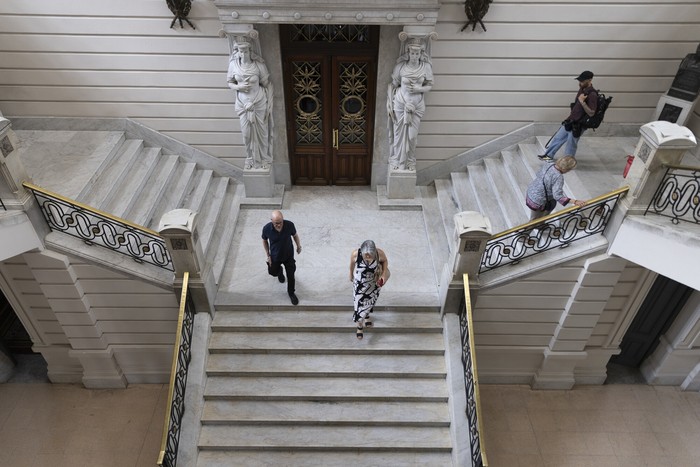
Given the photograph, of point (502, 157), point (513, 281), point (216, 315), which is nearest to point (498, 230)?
point (513, 281)

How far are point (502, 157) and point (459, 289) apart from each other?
9.60 feet

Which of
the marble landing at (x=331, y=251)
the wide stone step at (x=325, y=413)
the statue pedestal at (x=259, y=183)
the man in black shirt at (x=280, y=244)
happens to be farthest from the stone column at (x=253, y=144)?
the wide stone step at (x=325, y=413)

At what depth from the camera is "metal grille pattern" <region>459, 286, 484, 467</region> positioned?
20.3 ft

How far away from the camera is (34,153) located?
26.5 ft

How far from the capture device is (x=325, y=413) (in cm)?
676

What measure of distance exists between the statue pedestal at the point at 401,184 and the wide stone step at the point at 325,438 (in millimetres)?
3827

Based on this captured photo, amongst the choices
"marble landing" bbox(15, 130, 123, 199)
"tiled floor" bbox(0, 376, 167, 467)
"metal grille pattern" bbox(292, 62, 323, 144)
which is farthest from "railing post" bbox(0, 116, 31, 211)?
"metal grille pattern" bbox(292, 62, 323, 144)

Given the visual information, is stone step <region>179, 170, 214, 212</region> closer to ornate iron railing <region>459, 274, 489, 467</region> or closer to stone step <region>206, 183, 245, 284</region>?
stone step <region>206, 183, 245, 284</region>

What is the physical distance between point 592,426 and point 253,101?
7.10m

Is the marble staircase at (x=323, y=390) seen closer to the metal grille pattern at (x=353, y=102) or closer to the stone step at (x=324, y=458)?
the stone step at (x=324, y=458)

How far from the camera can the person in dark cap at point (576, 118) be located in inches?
283

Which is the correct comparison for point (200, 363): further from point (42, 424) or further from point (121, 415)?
point (42, 424)

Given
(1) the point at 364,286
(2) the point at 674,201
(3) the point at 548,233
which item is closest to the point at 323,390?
(1) the point at 364,286

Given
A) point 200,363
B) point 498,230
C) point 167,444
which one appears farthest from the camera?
point 498,230
